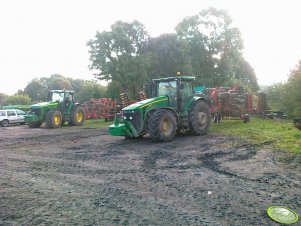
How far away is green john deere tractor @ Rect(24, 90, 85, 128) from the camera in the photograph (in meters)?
19.5

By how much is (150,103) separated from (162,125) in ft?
2.96

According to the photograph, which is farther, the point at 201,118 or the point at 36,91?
the point at 36,91

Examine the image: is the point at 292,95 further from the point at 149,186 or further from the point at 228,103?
the point at 149,186

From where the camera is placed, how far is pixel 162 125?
1107 centimetres

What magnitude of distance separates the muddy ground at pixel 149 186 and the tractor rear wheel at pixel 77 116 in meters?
11.3

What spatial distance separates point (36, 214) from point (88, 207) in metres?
0.69

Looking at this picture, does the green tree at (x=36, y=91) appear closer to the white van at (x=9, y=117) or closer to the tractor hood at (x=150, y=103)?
the white van at (x=9, y=117)

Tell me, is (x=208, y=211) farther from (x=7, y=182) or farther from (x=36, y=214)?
(x=7, y=182)

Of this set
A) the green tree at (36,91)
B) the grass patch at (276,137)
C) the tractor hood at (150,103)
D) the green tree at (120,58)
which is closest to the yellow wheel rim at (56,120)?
the tractor hood at (150,103)

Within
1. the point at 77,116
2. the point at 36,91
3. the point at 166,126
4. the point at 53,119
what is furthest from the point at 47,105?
the point at 36,91

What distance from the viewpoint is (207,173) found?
646cm

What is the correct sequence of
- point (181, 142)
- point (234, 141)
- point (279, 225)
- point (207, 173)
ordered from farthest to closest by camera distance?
point (181, 142) < point (234, 141) < point (207, 173) < point (279, 225)

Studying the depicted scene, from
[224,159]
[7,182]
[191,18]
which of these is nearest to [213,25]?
[191,18]

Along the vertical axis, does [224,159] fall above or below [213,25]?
below
